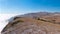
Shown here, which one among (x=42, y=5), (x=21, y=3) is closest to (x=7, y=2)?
(x=21, y=3)

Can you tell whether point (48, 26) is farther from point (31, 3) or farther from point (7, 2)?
point (7, 2)

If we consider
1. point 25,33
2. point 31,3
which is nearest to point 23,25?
point 25,33

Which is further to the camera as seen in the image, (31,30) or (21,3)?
(21,3)

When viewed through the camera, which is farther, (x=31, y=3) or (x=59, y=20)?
(x=31, y=3)

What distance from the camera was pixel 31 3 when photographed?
3699 mm

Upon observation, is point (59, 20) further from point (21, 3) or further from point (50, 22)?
point (21, 3)

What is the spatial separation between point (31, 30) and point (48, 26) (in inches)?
6.0

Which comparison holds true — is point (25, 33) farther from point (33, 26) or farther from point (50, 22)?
point (50, 22)

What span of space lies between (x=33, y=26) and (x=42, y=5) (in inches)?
110

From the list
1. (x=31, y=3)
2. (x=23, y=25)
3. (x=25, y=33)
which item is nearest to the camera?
(x=25, y=33)

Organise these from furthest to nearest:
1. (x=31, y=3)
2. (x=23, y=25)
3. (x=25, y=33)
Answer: (x=31, y=3) < (x=23, y=25) < (x=25, y=33)

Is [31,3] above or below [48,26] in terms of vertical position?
above

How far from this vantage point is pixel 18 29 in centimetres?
109

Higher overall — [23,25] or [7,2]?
[7,2]
